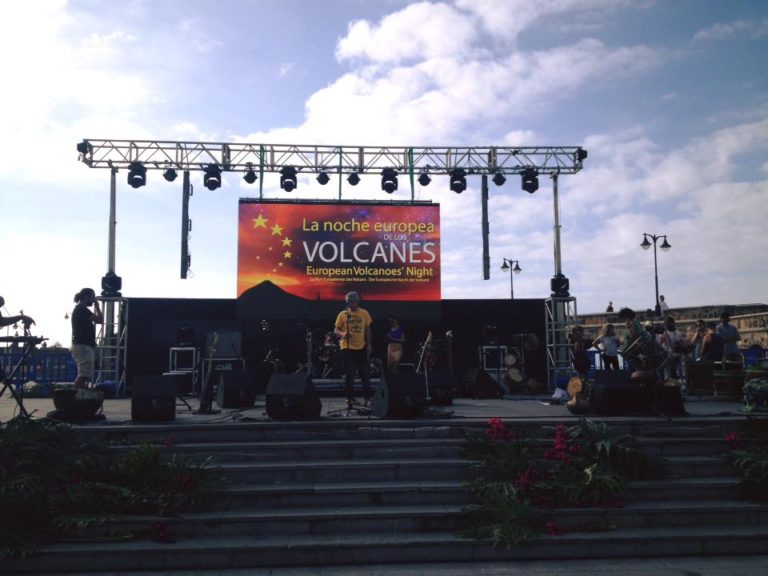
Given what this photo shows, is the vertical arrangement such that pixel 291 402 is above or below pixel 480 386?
above

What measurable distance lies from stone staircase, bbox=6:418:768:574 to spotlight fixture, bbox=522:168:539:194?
30.3 ft

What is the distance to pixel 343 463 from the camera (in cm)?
623

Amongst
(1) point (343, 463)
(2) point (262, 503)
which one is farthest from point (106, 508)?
(1) point (343, 463)

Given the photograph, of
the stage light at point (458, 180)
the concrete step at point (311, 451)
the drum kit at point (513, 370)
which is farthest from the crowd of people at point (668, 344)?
the stage light at point (458, 180)

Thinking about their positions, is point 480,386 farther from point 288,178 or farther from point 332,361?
point 288,178

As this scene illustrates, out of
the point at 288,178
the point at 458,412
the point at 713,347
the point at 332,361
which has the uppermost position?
the point at 288,178

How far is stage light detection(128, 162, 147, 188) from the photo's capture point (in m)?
14.4

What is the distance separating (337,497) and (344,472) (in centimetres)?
44

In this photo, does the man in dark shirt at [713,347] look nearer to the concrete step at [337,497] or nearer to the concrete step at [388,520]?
the concrete step at [388,520]

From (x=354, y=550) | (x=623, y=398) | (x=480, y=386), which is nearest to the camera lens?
(x=354, y=550)

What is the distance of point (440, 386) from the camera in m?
10.3

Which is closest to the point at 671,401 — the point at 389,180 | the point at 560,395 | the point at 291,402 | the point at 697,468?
the point at 697,468

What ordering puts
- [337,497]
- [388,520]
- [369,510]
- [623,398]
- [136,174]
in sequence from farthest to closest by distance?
[136,174] < [623,398] < [337,497] < [369,510] < [388,520]

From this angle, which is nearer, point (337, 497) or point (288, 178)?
point (337, 497)
